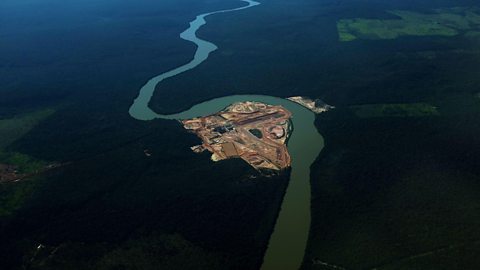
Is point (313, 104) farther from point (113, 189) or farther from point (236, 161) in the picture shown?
point (113, 189)

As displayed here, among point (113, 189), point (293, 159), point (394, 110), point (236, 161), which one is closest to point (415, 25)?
point (394, 110)

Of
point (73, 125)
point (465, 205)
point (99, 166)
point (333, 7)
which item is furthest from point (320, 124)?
point (333, 7)

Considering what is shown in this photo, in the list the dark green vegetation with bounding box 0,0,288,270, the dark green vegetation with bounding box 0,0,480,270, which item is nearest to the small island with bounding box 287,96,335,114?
the dark green vegetation with bounding box 0,0,480,270

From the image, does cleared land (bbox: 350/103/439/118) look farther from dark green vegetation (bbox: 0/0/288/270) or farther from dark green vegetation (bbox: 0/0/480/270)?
dark green vegetation (bbox: 0/0/288/270)

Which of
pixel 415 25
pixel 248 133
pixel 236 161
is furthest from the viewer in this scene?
pixel 415 25

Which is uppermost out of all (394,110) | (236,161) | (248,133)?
(248,133)

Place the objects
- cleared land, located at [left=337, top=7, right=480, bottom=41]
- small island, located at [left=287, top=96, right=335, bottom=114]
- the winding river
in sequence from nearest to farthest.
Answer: the winding river, small island, located at [left=287, top=96, right=335, bottom=114], cleared land, located at [left=337, top=7, right=480, bottom=41]
